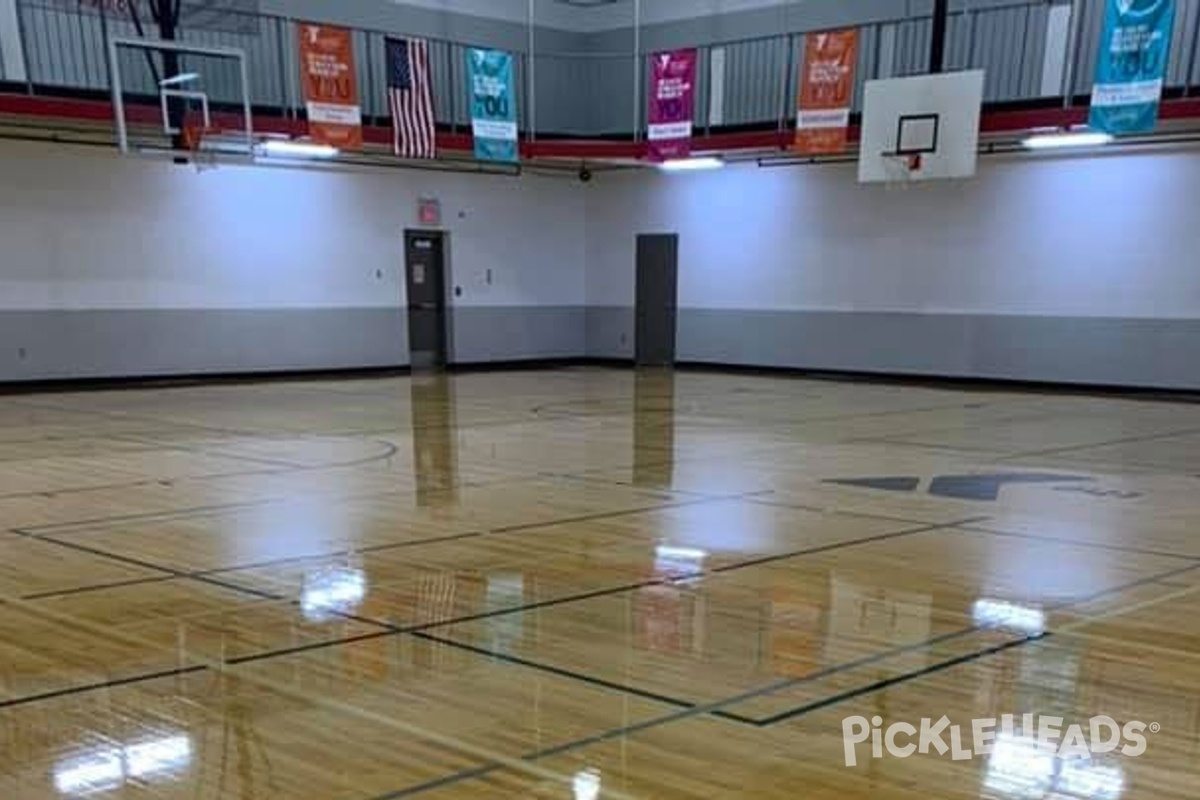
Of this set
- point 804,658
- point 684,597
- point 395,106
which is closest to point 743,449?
point 684,597

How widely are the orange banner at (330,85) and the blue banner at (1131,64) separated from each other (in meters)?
8.47

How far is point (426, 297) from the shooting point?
691 inches

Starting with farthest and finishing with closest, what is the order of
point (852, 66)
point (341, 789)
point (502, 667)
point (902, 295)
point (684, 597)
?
point (902, 295) → point (852, 66) → point (684, 597) → point (502, 667) → point (341, 789)

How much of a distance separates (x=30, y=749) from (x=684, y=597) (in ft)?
7.91

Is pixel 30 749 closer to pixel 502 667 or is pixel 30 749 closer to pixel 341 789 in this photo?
pixel 341 789

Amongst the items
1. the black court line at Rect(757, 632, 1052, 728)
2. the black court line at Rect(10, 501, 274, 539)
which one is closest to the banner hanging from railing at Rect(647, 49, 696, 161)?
the black court line at Rect(10, 501, 274, 539)

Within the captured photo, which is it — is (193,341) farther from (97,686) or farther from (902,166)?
(97,686)

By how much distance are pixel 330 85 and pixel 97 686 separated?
11.4 meters

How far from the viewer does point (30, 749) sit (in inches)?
119

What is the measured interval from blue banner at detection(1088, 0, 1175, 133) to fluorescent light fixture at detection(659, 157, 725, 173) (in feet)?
17.6

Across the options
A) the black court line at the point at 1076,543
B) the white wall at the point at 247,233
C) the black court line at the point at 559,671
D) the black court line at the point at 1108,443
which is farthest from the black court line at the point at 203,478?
the white wall at the point at 247,233

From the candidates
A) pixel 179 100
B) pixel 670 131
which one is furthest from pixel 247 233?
pixel 670 131

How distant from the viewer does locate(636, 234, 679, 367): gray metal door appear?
59.8 feet

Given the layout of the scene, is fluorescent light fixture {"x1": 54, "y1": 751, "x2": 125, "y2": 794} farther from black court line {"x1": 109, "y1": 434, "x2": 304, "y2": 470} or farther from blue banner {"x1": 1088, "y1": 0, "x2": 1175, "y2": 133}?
blue banner {"x1": 1088, "y1": 0, "x2": 1175, "y2": 133}
